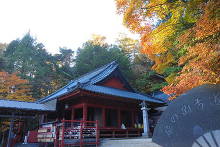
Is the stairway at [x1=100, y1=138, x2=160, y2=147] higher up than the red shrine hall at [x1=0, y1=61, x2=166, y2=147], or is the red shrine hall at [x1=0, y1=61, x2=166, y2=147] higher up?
the red shrine hall at [x1=0, y1=61, x2=166, y2=147]

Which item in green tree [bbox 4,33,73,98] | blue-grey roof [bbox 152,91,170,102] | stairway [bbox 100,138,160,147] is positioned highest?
green tree [bbox 4,33,73,98]

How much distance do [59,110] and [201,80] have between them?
12.5 metres

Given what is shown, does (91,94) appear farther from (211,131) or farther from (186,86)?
(211,131)

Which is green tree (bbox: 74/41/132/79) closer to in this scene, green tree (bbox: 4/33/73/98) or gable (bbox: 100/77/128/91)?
green tree (bbox: 4/33/73/98)

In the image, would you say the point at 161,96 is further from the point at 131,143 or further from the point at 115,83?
the point at 131,143

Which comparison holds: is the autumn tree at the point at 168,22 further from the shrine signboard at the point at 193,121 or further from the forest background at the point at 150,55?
the shrine signboard at the point at 193,121

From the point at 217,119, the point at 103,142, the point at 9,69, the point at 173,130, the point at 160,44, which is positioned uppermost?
the point at 9,69

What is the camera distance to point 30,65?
96.3 ft

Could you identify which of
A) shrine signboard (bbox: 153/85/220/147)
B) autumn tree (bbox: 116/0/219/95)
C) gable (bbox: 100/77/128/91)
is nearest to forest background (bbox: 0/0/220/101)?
autumn tree (bbox: 116/0/219/95)

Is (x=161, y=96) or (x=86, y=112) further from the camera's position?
(x=161, y=96)

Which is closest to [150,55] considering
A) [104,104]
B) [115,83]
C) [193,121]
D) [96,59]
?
[115,83]

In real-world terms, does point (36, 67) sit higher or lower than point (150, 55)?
higher

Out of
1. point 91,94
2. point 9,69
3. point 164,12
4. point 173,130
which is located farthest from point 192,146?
point 9,69

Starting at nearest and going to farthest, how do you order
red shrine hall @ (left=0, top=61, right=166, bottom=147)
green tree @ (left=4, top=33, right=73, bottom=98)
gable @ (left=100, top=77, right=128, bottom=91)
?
1. red shrine hall @ (left=0, top=61, right=166, bottom=147)
2. gable @ (left=100, top=77, right=128, bottom=91)
3. green tree @ (left=4, top=33, right=73, bottom=98)
